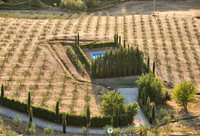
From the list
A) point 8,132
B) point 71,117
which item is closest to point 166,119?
point 71,117

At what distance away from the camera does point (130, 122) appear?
3042cm

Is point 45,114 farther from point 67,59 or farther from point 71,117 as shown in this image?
point 67,59

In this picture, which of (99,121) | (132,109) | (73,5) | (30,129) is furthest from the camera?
(73,5)

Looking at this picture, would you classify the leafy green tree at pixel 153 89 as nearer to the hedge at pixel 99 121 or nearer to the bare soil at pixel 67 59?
the bare soil at pixel 67 59

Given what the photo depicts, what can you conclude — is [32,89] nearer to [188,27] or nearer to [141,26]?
[141,26]

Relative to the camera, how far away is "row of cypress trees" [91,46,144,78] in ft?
125

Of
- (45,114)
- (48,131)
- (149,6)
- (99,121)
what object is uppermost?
(48,131)

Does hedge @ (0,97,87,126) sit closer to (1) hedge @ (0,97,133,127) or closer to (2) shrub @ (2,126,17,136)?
(1) hedge @ (0,97,133,127)

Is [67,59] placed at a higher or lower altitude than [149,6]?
higher

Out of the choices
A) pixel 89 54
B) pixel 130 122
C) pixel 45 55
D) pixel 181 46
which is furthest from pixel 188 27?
pixel 130 122

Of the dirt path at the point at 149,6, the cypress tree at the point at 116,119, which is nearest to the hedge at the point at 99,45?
the dirt path at the point at 149,6

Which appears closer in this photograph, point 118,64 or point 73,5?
point 118,64

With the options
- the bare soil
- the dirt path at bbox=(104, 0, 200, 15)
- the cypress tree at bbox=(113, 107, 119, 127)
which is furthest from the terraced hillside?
the dirt path at bbox=(104, 0, 200, 15)

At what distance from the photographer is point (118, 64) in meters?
38.2
